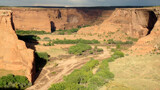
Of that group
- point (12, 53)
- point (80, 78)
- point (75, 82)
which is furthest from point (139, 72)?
point (12, 53)

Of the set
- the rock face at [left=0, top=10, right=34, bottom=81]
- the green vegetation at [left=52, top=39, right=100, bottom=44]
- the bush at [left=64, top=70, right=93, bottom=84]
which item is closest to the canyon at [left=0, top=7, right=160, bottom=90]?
the rock face at [left=0, top=10, right=34, bottom=81]

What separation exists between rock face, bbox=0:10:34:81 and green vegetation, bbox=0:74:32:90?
721 millimetres

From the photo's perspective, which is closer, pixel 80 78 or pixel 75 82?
pixel 75 82

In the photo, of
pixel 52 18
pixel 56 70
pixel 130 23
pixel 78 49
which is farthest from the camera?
pixel 52 18

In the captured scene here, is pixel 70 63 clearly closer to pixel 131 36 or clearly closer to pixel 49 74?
pixel 49 74

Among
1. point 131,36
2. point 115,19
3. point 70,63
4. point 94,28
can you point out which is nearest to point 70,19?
point 94,28

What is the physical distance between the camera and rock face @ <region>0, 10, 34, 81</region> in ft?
67.2

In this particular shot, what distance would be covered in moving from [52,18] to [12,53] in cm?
3892

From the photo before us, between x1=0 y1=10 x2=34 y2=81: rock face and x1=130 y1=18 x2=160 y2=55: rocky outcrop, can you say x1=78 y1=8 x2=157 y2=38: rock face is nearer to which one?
x1=130 y1=18 x2=160 y2=55: rocky outcrop

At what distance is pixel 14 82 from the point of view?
19.4 metres

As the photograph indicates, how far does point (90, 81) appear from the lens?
1712 cm

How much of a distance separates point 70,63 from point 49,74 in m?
5.52

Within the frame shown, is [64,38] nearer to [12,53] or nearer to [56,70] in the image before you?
[56,70]

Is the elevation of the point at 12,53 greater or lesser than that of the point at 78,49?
greater
